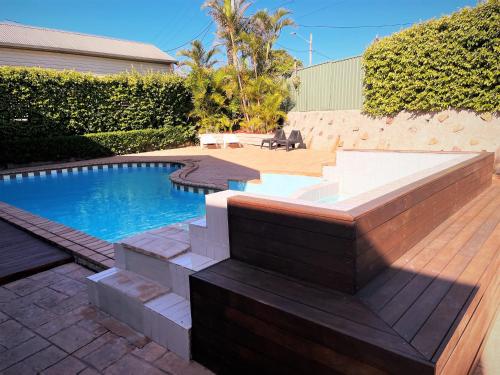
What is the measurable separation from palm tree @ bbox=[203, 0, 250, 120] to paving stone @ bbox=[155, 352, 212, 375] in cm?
1333

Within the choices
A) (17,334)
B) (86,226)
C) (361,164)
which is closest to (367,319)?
(17,334)

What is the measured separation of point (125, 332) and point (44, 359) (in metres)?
0.53

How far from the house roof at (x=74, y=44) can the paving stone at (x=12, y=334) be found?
60.6ft

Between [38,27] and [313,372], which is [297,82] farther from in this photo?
[38,27]

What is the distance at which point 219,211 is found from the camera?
230 cm

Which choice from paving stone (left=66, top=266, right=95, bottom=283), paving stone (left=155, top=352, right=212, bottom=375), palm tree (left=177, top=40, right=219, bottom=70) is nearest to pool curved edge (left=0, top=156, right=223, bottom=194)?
paving stone (left=66, top=266, right=95, bottom=283)

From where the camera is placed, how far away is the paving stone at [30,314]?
105 inches

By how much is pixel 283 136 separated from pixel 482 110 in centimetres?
619

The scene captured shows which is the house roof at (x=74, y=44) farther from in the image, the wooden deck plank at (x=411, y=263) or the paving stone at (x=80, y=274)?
the wooden deck plank at (x=411, y=263)

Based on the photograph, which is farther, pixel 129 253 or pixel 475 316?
pixel 129 253

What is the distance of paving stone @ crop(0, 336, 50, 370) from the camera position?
2232 millimetres

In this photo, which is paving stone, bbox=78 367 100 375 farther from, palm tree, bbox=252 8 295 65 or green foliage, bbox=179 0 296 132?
palm tree, bbox=252 8 295 65

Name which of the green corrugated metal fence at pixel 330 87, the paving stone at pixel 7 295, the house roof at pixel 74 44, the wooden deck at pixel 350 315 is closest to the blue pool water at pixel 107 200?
the paving stone at pixel 7 295

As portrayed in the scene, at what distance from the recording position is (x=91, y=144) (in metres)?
12.4
